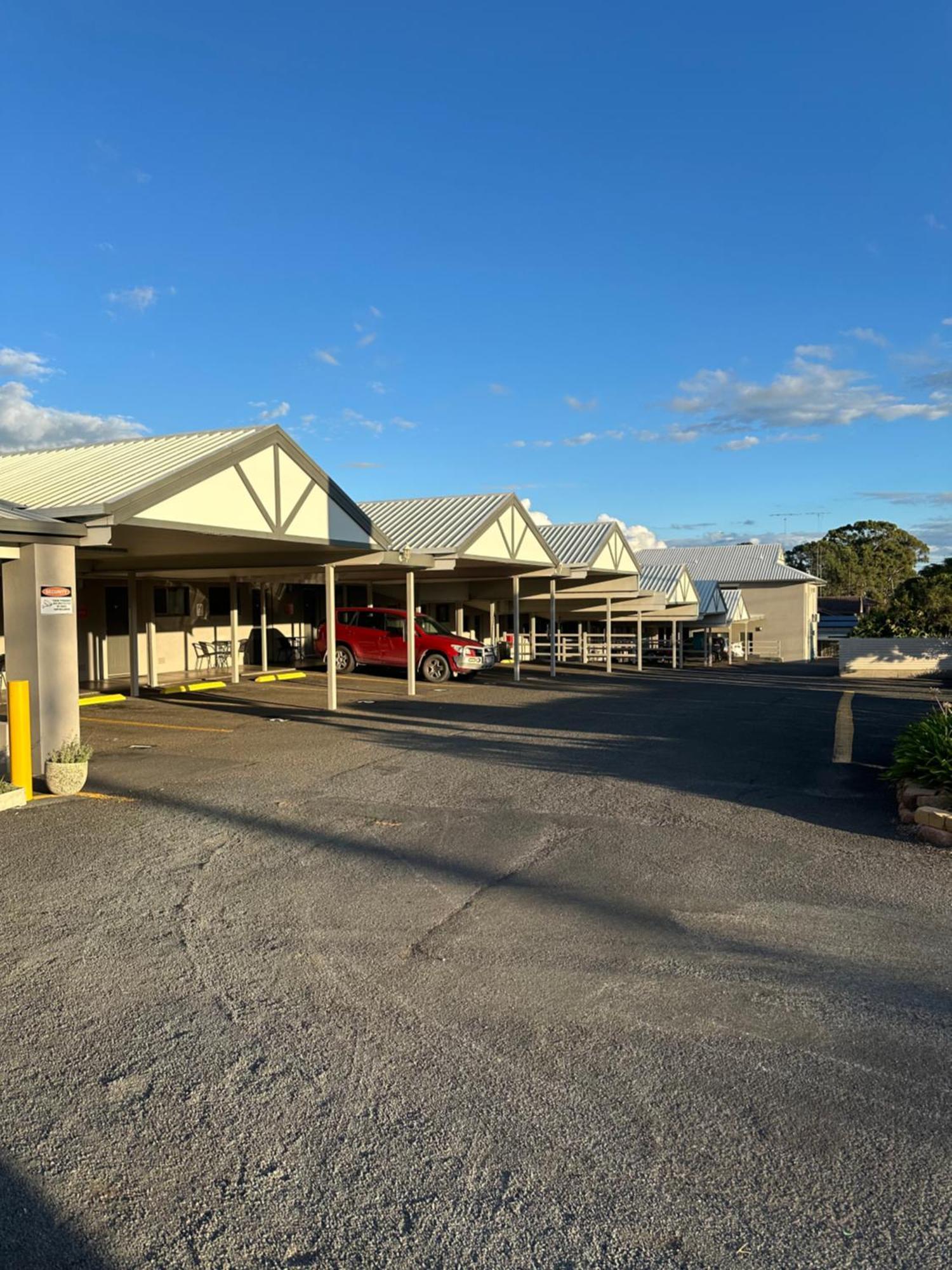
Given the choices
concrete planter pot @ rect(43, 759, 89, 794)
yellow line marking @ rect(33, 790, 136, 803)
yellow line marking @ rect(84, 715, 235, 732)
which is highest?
concrete planter pot @ rect(43, 759, 89, 794)

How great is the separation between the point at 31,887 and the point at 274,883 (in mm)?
1577

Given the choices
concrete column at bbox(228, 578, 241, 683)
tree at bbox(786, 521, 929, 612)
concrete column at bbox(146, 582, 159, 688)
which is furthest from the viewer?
tree at bbox(786, 521, 929, 612)

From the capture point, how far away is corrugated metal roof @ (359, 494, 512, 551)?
2017 cm

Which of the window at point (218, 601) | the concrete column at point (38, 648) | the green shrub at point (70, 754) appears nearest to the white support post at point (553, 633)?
the window at point (218, 601)

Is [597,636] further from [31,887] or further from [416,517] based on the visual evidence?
[31,887]

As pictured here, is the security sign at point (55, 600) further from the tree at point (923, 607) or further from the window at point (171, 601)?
the tree at point (923, 607)

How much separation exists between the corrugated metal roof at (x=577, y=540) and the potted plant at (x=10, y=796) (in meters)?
19.3

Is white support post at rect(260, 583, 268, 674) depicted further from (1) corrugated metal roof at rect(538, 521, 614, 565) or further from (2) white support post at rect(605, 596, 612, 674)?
(2) white support post at rect(605, 596, 612, 674)

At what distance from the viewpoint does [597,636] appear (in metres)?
37.7

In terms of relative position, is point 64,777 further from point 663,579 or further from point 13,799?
point 663,579

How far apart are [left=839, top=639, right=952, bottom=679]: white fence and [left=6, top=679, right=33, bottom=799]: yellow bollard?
91.7 ft

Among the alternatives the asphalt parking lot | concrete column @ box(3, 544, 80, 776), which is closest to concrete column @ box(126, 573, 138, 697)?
concrete column @ box(3, 544, 80, 776)

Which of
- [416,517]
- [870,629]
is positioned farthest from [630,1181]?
[870,629]

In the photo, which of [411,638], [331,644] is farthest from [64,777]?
[411,638]
